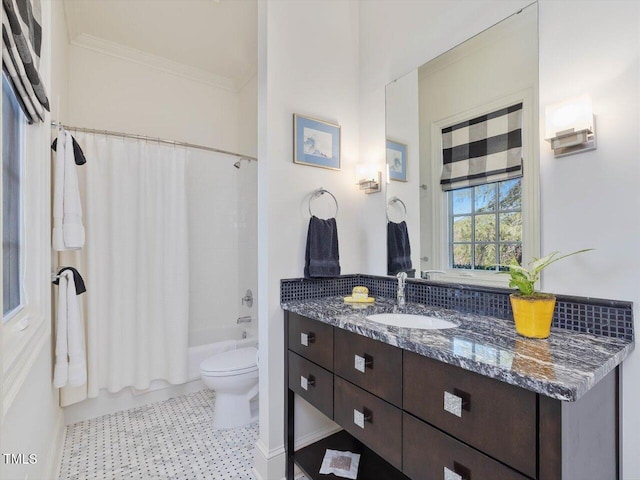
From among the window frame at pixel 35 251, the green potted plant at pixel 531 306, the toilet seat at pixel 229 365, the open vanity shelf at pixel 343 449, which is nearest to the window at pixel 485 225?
the green potted plant at pixel 531 306

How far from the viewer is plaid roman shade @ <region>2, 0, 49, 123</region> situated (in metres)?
0.88

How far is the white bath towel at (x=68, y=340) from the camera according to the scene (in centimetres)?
187

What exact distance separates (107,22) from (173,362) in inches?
107

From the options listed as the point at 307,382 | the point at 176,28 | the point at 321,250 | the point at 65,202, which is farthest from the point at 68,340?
the point at 176,28

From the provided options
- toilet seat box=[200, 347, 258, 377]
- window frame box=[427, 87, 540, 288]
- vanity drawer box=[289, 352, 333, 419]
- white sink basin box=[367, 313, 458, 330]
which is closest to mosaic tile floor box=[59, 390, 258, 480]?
toilet seat box=[200, 347, 258, 377]

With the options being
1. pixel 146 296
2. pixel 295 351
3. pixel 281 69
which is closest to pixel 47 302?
pixel 146 296

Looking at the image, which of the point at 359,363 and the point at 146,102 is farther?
the point at 146,102

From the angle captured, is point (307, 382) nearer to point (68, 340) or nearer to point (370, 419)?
point (370, 419)

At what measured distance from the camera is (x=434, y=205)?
5.43ft

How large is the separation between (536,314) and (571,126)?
26.4 inches

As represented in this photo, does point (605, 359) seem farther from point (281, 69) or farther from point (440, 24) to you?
point (281, 69)

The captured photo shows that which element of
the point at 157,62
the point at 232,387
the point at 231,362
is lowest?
the point at 232,387

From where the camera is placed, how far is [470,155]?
4.94 ft

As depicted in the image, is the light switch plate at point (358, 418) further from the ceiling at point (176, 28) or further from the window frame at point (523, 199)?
the ceiling at point (176, 28)
